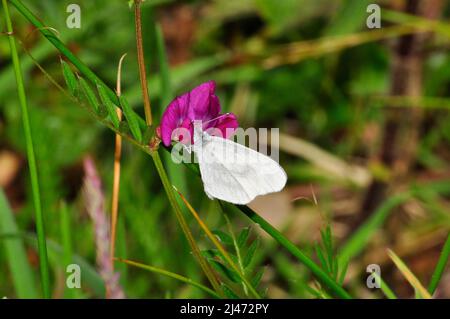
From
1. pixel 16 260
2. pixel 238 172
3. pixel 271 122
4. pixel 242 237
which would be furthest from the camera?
pixel 271 122

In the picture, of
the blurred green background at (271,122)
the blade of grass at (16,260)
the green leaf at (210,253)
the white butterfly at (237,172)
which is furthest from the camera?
the blurred green background at (271,122)

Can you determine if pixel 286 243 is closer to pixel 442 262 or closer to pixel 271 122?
pixel 442 262

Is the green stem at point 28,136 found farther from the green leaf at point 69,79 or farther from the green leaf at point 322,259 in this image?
the green leaf at point 322,259

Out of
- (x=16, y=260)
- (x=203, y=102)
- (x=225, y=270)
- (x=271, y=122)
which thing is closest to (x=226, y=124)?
(x=203, y=102)

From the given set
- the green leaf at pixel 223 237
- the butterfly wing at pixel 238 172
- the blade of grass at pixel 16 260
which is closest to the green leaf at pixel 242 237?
the green leaf at pixel 223 237

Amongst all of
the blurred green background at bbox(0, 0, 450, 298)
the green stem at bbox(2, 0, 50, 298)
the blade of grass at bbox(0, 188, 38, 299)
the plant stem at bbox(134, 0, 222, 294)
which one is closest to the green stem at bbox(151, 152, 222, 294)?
the plant stem at bbox(134, 0, 222, 294)

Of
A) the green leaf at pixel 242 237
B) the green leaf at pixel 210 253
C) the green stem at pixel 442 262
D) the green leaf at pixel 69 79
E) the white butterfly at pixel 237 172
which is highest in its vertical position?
the green leaf at pixel 69 79

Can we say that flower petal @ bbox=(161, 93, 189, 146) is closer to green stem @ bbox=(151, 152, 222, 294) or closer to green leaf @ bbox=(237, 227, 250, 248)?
green stem @ bbox=(151, 152, 222, 294)
